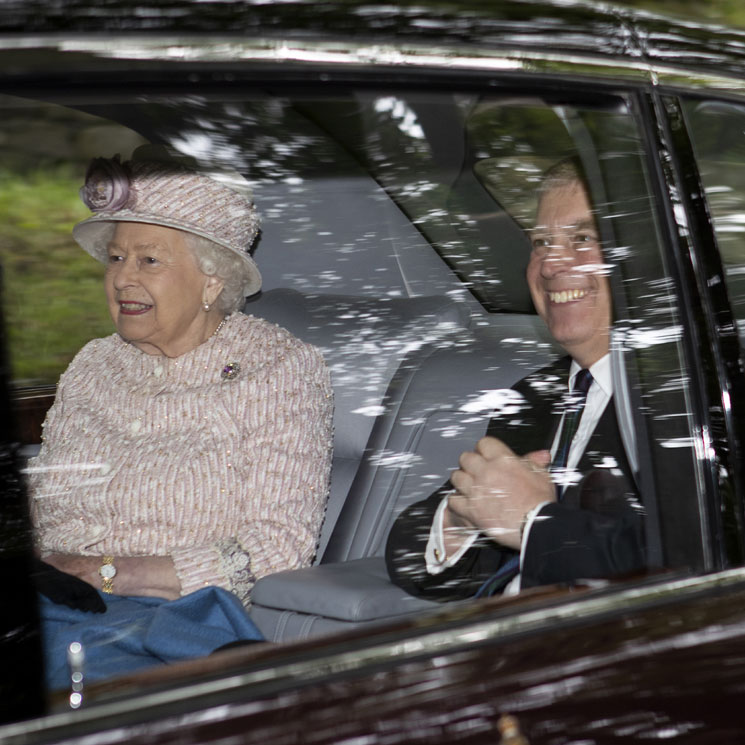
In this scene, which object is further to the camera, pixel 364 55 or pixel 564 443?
pixel 564 443

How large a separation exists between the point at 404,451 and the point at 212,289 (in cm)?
81

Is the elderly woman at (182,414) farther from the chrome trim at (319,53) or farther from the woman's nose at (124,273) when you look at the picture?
the chrome trim at (319,53)

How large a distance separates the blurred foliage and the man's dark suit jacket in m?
0.57

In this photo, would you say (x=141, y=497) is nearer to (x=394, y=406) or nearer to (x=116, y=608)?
(x=116, y=608)

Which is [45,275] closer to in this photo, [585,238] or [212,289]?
[585,238]

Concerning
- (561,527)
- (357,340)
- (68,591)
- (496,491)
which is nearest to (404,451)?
(496,491)

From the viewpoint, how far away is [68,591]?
1438mm

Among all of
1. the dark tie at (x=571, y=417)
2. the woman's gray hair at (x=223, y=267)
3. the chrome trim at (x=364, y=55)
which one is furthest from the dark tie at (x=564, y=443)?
the woman's gray hair at (x=223, y=267)

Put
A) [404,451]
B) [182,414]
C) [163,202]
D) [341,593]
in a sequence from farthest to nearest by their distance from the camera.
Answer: [182,414], [163,202], [404,451], [341,593]

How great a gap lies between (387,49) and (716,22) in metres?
0.57

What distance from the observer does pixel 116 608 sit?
1.56 m

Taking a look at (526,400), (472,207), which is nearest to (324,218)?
(472,207)

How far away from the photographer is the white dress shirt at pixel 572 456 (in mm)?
1403

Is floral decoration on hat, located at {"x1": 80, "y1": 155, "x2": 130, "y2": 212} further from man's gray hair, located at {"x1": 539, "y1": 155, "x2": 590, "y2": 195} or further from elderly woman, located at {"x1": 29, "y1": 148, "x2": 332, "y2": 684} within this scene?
man's gray hair, located at {"x1": 539, "y1": 155, "x2": 590, "y2": 195}
